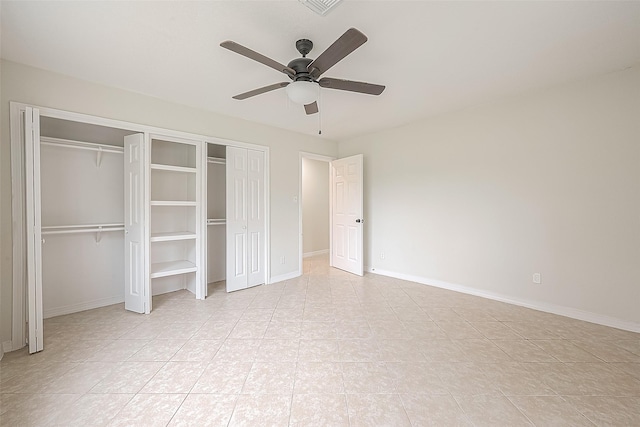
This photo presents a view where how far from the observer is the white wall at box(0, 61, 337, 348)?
7.39 ft

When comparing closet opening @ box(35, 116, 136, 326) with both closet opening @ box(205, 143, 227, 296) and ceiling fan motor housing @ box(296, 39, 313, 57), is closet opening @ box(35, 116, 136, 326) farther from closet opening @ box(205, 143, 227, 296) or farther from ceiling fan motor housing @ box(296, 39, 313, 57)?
ceiling fan motor housing @ box(296, 39, 313, 57)

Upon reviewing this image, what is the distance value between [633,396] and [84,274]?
5200 mm

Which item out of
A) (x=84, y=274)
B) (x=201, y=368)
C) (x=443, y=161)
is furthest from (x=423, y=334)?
(x=84, y=274)

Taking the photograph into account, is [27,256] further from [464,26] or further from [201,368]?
[464,26]

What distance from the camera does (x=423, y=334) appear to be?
2.49 meters

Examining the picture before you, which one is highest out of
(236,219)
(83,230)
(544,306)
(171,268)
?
(236,219)

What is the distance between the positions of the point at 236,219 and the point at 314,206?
3.08 metres

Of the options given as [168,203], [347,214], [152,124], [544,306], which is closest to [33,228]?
[168,203]

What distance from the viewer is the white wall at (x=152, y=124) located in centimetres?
225

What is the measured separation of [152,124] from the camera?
10.0 feet

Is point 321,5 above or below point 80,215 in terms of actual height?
above

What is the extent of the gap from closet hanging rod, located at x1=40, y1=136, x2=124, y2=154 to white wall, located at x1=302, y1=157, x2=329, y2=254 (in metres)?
3.90

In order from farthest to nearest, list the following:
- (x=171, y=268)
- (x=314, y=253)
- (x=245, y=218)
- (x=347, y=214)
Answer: (x=314, y=253) < (x=347, y=214) < (x=245, y=218) < (x=171, y=268)

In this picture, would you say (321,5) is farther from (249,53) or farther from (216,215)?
(216,215)
